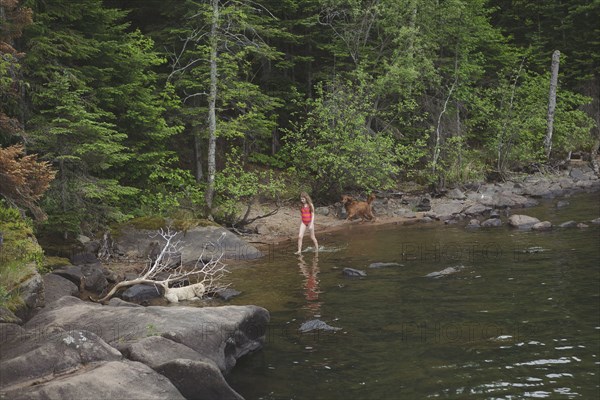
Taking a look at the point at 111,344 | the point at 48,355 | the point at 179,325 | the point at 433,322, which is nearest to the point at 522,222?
the point at 433,322

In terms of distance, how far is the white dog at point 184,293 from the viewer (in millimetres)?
11812

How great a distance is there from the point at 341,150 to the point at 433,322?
15.5m

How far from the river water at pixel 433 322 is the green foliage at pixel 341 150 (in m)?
7.65

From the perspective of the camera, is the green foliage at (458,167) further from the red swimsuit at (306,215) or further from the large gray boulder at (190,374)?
the large gray boulder at (190,374)

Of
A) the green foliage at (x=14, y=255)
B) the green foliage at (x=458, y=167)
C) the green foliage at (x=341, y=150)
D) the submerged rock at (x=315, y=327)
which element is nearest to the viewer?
the green foliage at (x=14, y=255)

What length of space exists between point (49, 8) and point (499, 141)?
22212mm

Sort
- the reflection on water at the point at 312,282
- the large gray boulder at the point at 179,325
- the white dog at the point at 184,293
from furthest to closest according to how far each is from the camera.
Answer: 1. the white dog at the point at 184,293
2. the reflection on water at the point at 312,282
3. the large gray boulder at the point at 179,325

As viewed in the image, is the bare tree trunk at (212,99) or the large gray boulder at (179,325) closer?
the large gray boulder at (179,325)

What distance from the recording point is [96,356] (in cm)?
675

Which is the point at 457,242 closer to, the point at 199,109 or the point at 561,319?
the point at 561,319

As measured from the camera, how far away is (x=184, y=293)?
11945mm

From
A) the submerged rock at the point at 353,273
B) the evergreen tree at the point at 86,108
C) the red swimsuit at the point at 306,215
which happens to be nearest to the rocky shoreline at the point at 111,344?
the evergreen tree at the point at 86,108

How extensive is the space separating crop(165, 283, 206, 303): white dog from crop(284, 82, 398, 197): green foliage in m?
12.1

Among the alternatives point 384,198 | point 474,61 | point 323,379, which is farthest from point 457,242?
point 474,61
